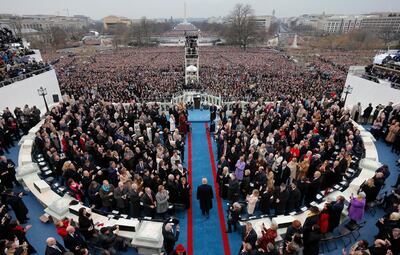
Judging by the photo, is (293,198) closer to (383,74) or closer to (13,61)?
(383,74)

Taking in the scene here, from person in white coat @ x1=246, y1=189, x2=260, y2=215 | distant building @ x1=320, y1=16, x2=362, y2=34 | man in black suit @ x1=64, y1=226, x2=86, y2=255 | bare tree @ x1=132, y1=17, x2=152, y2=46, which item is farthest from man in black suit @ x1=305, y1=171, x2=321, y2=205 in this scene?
distant building @ x1=320, y1=16, x2=362, y2=34

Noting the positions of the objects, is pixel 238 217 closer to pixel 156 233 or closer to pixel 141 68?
pixel 156 233

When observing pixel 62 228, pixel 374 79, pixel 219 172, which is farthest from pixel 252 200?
pixel 374 79

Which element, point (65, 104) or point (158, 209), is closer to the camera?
point (158, 209)

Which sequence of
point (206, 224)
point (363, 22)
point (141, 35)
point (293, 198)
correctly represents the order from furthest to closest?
point (363, 22) < point (141, 35) < point (206, 224) < point (293, 198)

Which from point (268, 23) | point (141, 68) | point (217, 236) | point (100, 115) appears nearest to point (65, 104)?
point (100, 115)

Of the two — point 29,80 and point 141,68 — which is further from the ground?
point 29,80

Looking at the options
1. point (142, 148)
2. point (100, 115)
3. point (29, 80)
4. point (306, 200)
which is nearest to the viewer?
point (306, 200)
